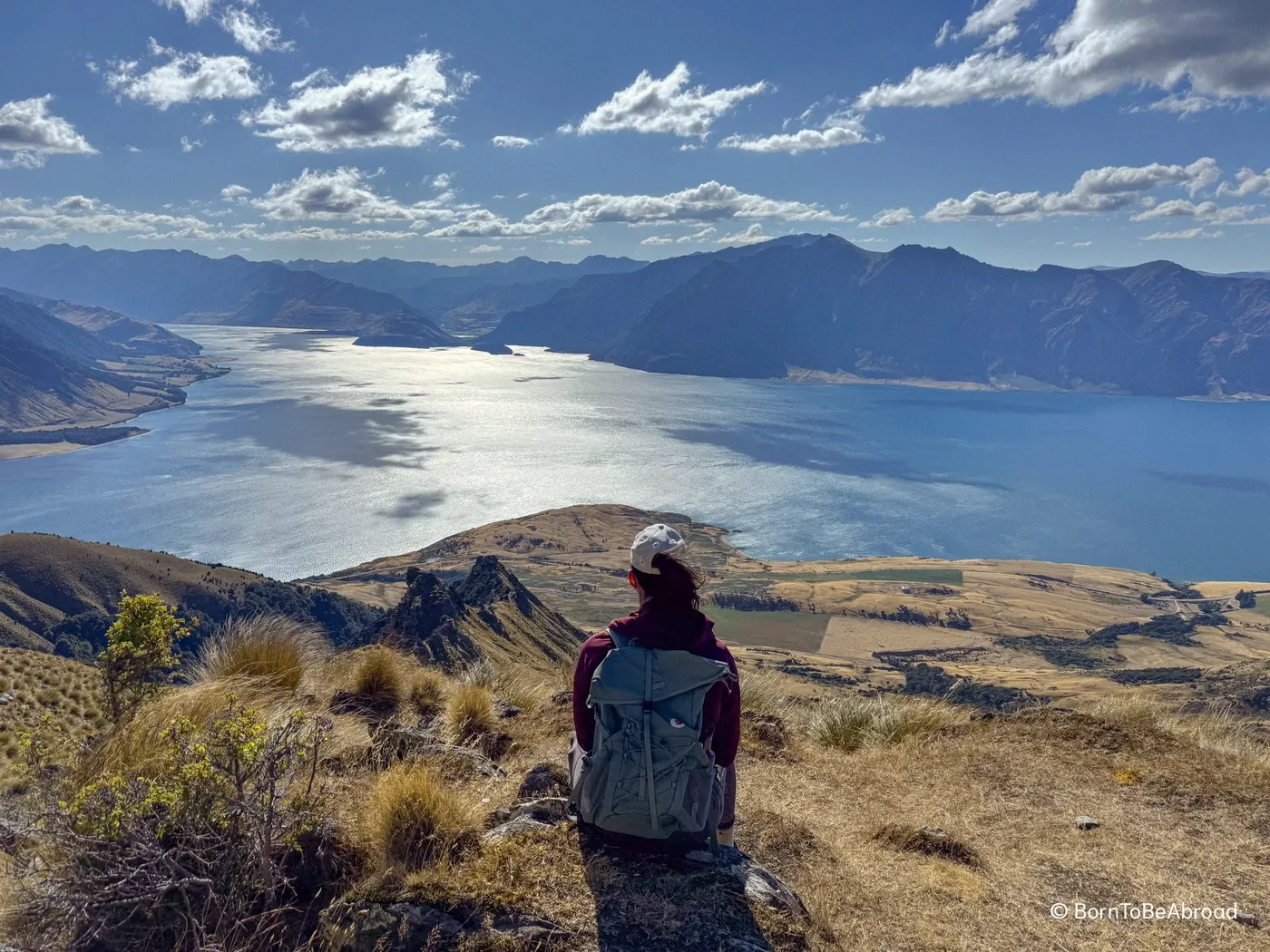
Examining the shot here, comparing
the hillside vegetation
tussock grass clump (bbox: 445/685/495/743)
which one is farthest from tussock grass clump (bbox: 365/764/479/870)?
tussock grass clump (bbox: 445/685/495/743)

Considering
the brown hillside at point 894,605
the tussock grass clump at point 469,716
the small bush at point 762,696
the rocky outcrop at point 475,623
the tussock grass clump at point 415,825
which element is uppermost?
the tussock grass clump at point 415,825

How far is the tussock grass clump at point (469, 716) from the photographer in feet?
26.0

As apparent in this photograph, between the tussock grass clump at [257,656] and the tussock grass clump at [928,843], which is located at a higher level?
the tussock grass clump at [257,656]

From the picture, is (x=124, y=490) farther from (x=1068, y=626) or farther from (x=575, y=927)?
(x=575, y=927)

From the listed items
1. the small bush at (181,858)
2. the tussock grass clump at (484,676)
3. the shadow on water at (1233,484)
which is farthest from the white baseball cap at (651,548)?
the shadow on water at (1233,484)

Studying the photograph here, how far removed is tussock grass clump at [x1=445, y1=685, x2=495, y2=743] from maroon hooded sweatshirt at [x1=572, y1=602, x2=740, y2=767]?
350cm

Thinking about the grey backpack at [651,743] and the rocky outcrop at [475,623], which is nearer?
the grey backpack at [651,743]

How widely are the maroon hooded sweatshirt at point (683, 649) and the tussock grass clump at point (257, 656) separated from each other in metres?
4.95

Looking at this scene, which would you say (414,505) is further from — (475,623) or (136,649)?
(136,649)

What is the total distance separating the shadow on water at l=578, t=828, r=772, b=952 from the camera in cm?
412

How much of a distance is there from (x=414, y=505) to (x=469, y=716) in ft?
496

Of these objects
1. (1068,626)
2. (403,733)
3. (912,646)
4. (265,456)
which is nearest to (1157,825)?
(403,733)

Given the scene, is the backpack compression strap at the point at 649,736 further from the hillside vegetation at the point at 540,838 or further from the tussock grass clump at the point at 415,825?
the tussock grass clump at the point at 415,825

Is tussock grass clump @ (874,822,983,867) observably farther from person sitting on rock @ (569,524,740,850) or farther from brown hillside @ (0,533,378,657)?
brown hillside @ (0,533,378,657)
